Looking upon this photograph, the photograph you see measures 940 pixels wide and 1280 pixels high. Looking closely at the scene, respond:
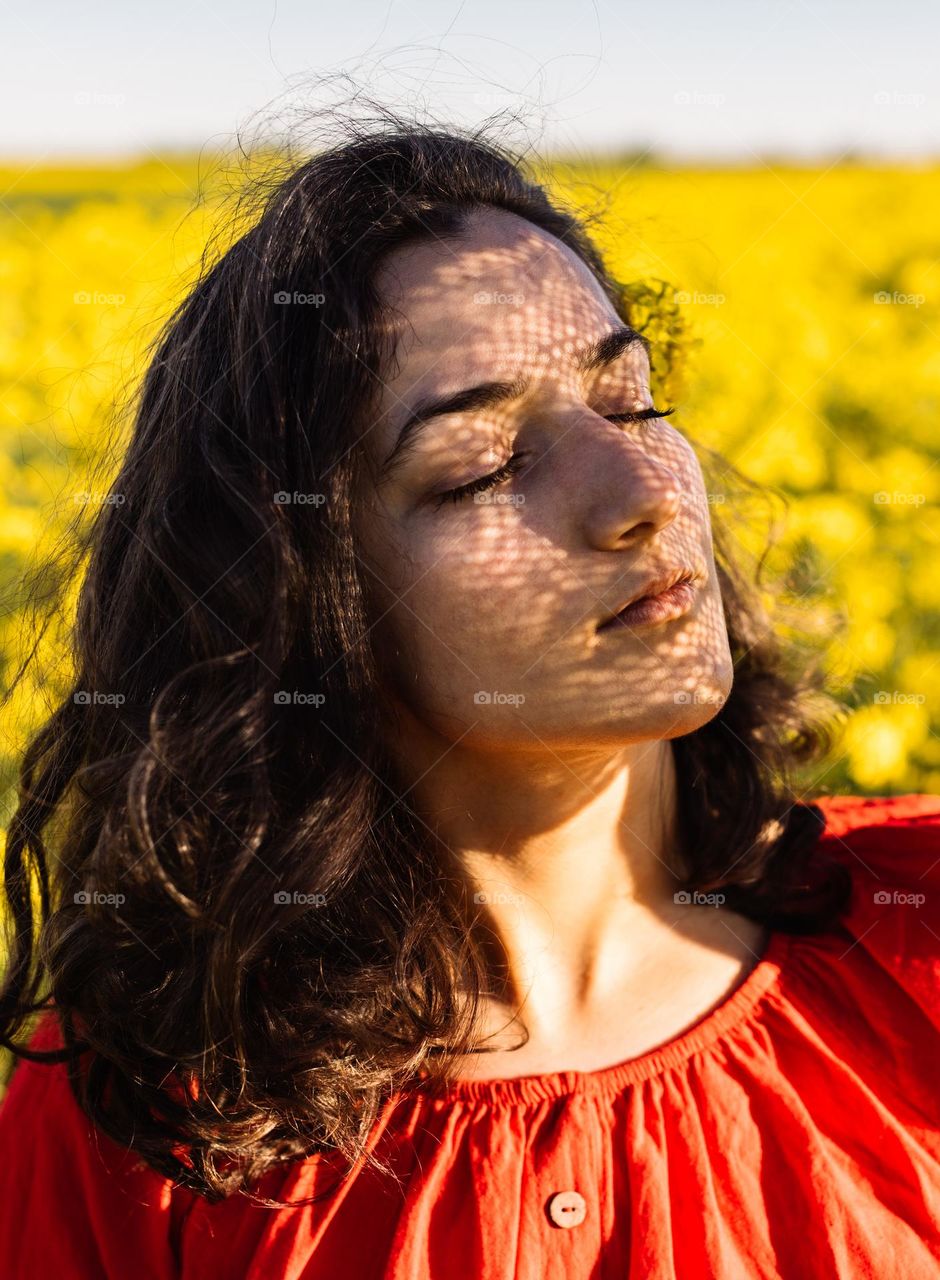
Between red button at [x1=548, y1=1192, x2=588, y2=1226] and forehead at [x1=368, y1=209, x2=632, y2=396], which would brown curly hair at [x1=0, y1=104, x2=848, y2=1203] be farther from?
red button at [x1=548, y1=1192, x2=588, y2=1226]

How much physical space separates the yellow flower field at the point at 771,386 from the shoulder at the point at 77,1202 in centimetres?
53

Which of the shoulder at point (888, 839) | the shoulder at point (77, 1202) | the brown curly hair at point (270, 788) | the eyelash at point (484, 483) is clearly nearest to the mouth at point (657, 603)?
the eyelash at point (484, 483)

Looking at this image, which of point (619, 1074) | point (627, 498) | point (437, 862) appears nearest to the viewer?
point (627, 498)

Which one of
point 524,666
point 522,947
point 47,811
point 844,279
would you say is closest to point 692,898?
point 522,947

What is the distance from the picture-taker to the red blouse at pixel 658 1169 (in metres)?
1.18

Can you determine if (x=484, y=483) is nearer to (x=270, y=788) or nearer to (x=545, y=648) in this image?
(x=545, y=648)

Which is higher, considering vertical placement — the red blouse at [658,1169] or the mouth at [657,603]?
the mouth at [657,603]

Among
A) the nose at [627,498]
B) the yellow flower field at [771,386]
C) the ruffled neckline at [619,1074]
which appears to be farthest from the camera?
the yellow flower field at [771,386]

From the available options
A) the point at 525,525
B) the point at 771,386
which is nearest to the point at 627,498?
the point at 525,525

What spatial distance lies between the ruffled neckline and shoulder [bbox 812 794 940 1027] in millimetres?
115

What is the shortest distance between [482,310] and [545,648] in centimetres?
32

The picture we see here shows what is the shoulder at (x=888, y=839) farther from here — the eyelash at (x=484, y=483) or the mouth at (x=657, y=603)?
the eyelash at (x=484, y=483)

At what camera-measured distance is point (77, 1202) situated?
137cm

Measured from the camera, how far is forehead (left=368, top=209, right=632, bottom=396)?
4.00ft
